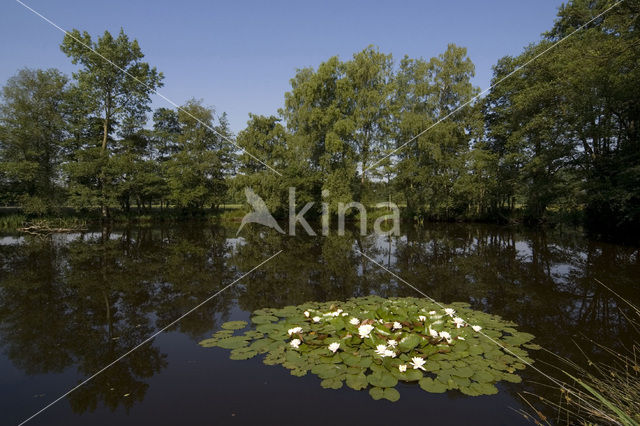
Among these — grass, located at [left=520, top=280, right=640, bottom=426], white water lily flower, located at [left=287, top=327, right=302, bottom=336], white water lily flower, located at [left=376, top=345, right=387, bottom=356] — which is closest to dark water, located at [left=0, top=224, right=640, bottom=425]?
grass, located at [left=520, top=280, right=640, bottom=426]

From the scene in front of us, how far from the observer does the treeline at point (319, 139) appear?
2166cm

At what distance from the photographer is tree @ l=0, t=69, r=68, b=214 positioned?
69.3ft

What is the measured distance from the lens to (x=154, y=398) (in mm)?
3311

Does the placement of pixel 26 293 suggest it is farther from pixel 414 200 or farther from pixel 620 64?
pixel 414 200

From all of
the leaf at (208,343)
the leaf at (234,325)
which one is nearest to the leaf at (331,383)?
the leaf at (208,343)

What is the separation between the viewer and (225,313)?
579 centimetres

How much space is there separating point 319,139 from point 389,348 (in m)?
23.1

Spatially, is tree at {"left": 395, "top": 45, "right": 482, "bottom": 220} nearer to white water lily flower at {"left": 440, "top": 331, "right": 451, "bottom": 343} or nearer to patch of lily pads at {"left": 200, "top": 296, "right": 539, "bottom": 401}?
patch of lily pads at {"left": 200, "top": 296, "right": 539, "bottom": 401}

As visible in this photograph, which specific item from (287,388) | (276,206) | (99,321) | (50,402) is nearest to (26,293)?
(99,321)

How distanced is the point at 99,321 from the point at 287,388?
3.83 meters

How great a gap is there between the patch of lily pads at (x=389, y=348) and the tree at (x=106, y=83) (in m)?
23.7

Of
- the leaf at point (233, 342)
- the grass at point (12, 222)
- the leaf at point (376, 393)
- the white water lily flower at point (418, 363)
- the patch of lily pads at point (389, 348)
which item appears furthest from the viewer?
the grass at point (12, 222)

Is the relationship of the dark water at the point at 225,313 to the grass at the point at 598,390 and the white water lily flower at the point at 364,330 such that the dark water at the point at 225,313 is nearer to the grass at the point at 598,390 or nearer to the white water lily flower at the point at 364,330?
the grass at the point at 598,390

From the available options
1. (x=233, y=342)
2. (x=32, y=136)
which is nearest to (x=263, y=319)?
(x=233, y=342)
